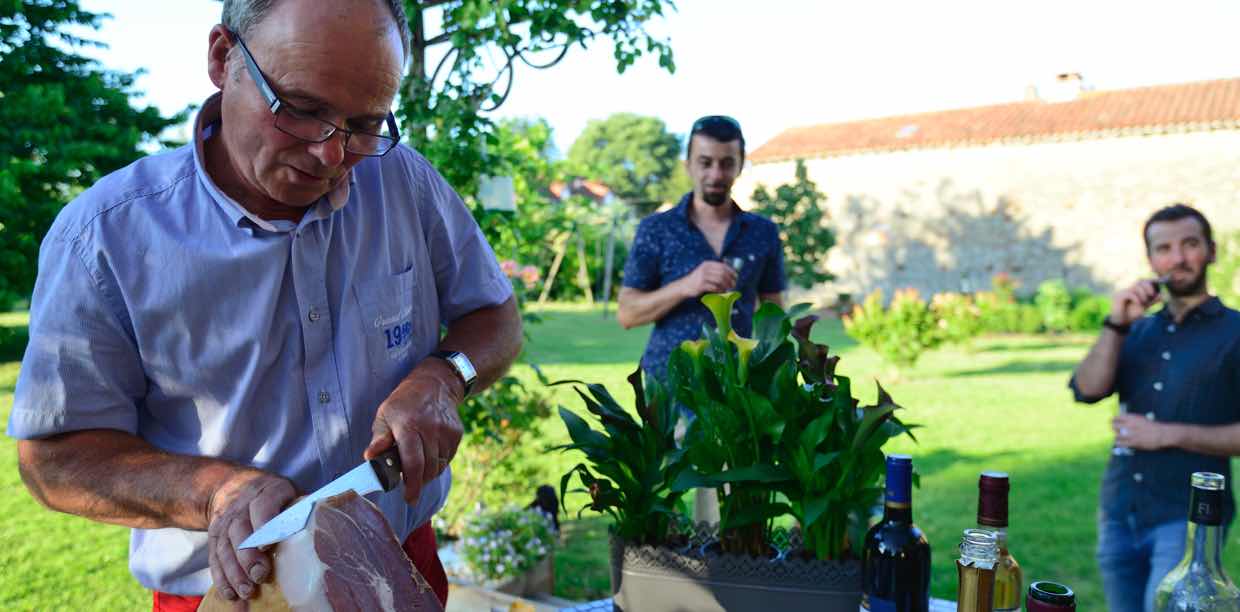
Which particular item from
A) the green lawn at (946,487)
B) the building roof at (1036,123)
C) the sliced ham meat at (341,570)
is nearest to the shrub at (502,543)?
the green lawn at (946,487)

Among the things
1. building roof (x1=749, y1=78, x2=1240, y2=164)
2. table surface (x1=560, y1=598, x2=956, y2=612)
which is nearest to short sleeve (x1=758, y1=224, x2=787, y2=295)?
table surface (x1=560, y1=598, x2=956, y2=612)

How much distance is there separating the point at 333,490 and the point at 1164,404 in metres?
2.78

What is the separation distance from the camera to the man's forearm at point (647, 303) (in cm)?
360

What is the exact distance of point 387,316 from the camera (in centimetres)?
163

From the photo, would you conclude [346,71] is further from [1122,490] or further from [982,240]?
[982,240]

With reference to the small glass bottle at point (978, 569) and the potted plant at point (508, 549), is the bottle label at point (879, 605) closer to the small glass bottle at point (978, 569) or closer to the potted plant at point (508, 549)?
the small glass bottle at point (978, 569)

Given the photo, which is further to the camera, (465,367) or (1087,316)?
(1087,316)

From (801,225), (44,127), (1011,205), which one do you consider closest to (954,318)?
(801,225)

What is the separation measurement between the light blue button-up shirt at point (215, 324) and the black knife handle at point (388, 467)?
22 cm

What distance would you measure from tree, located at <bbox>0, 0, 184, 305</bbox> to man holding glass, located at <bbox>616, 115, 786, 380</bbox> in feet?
27.8

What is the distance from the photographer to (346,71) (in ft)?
4.34

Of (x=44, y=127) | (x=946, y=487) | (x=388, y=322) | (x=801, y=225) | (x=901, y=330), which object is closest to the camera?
(x=388, y=322)

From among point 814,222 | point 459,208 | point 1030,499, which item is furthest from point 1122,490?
point 814,222

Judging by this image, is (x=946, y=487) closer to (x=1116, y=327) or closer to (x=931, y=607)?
(x=1116, y=327)
